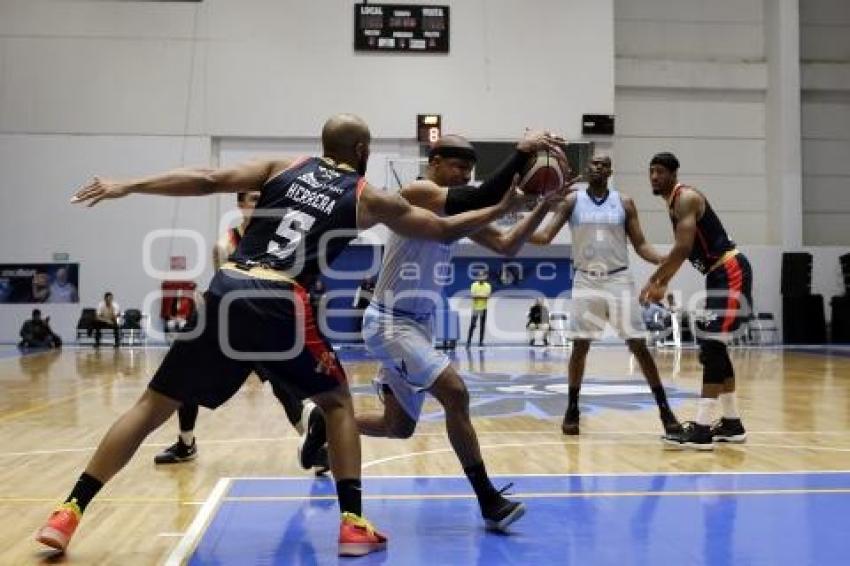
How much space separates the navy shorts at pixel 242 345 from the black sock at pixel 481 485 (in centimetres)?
93

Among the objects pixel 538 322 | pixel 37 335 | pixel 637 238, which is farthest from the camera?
pixel 538 322

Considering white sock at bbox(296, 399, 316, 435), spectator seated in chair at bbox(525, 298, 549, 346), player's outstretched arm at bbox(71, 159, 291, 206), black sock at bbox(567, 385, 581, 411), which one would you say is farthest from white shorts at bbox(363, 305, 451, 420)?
spectator seated in chair at bbox(525, 298, 549, 346)

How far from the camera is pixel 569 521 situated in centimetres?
418

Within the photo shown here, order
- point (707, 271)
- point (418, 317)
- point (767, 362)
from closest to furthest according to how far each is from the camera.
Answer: point (418, 317)
point (707, 271)
point (767, 362)

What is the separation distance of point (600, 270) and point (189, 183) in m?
4.32

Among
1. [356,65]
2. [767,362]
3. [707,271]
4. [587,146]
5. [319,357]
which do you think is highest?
[356,65]

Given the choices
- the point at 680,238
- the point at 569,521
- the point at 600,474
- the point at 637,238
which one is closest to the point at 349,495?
the point at 569,521

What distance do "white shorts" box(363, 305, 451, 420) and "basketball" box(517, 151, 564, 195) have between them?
2.95 feet

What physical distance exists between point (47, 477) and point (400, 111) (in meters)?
18.8

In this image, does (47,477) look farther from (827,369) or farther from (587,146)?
(587,146)

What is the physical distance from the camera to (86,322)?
21.7 metres

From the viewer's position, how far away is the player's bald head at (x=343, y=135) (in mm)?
3947

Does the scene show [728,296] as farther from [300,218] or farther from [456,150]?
[300,218]

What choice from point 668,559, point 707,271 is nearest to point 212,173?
point 668,559
